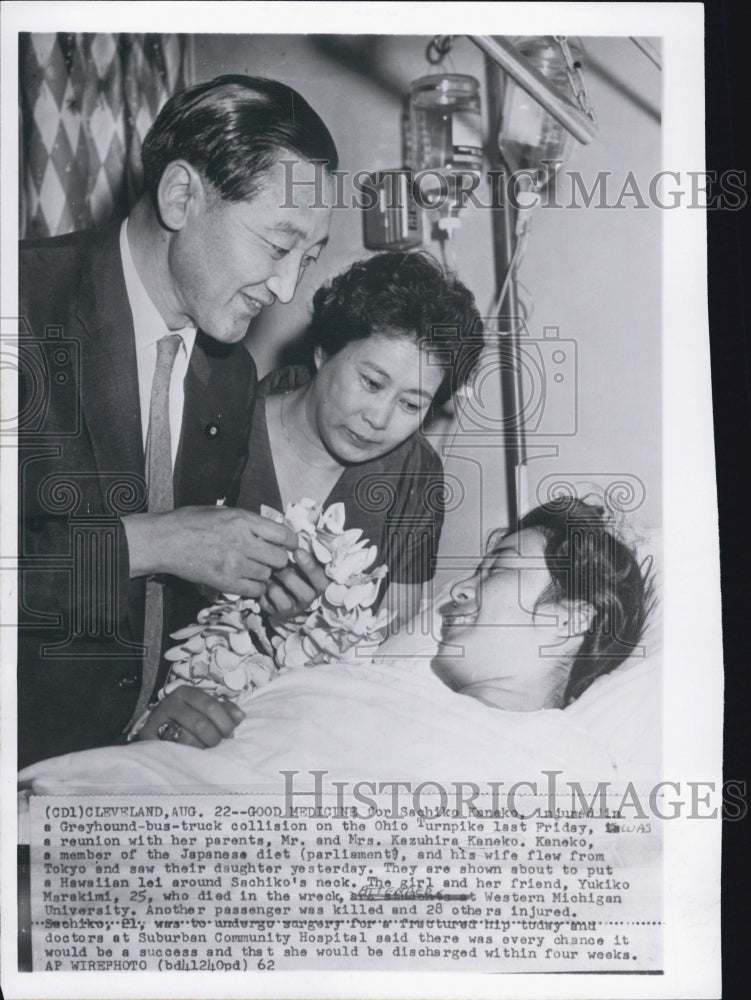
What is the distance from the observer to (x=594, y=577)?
1150mm

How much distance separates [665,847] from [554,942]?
0.16m

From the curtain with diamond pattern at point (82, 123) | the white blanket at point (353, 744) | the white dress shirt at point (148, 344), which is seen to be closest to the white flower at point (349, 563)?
the white blanket at point (353, 744)

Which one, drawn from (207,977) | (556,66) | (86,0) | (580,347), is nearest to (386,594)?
(580,347)

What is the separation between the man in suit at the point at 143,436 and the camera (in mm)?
1126

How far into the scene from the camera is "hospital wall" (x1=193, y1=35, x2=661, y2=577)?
1140 mm

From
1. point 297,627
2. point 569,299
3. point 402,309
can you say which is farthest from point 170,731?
point 569,299

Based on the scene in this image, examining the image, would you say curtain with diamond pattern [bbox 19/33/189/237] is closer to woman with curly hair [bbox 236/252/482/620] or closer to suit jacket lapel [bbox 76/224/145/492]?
suit jacket lapel [bbox 76/224/145/492]

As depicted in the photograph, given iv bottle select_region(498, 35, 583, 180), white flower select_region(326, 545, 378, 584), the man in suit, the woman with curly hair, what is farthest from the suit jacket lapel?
iv bottle select_region(498, 35, 583, 180)

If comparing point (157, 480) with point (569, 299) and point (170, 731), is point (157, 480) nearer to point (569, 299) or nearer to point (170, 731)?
point (170, 731)

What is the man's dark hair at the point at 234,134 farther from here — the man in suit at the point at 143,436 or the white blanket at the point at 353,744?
the white blanket at the point at 353,744

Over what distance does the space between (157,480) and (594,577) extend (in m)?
0.50

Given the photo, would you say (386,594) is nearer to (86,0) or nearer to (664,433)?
(664,433)

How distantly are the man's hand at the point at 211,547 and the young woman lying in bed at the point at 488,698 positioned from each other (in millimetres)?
126

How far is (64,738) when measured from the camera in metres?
1.14
